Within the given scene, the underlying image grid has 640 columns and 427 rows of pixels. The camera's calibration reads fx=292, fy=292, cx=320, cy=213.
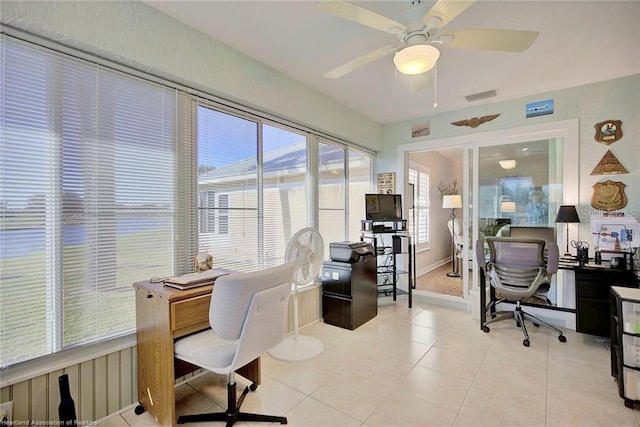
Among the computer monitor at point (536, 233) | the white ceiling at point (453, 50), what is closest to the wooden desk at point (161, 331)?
the white ceiling at point (453, 50)

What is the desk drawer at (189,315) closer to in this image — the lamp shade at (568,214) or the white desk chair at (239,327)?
the white desk chair at (239,327)

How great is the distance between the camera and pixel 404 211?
455 cm

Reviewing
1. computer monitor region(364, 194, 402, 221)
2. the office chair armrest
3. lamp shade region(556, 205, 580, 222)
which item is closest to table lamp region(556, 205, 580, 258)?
lamp shade region(556, 205, 580, 222)

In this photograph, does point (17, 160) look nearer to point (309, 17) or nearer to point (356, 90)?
point (309, 17)

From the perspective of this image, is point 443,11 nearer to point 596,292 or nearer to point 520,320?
point 596,292

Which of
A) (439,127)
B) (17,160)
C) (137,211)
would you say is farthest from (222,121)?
(439,127)

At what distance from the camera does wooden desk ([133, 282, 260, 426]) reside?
5.48 feet

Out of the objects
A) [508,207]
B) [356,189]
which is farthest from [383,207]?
[508,207]

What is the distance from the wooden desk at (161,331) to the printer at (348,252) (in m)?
1.72

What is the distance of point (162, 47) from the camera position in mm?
2004

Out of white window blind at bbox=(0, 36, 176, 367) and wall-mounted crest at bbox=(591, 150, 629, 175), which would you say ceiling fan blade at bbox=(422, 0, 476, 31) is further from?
wall-mounted crest at bbox=(591, 150, 629, 175)

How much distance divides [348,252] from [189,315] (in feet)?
6.18

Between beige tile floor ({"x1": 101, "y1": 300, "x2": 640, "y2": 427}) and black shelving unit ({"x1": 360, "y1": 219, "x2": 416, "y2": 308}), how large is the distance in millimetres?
1150

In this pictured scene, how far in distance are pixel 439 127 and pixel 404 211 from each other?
1.31 meters
